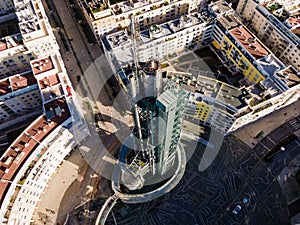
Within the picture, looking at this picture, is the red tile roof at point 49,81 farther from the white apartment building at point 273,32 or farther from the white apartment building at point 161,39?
the white apartment building at point 273,32

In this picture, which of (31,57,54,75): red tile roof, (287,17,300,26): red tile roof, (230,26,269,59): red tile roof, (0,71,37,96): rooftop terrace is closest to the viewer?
(31,57,54,75): red tile roof

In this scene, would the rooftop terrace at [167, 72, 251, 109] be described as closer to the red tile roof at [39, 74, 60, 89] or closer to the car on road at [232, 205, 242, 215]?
the car on road at [232, 205, 242, 215]

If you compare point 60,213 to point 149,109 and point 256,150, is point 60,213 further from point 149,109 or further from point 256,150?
point 256,150

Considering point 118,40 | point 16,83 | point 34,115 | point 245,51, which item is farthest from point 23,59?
point 245,51

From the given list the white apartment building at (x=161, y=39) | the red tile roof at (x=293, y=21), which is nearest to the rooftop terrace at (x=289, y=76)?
the red tile roof at (x=293, y=21)

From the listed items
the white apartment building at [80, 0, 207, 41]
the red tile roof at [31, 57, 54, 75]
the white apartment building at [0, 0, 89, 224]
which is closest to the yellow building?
the white apartment building at [80, 0, 207, 41]

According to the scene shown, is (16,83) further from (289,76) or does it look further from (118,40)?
(289,76)
